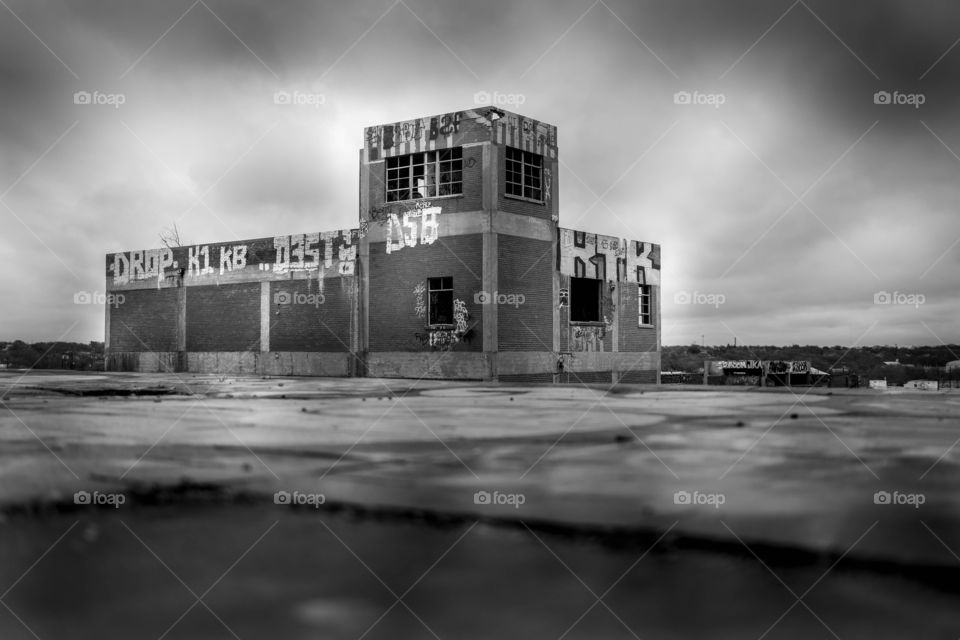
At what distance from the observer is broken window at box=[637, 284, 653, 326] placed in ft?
97.3

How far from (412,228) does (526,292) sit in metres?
3.99

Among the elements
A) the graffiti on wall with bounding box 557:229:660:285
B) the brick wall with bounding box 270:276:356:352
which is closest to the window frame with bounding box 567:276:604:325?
the graffiti on wall with bounding box 557:229:660:285

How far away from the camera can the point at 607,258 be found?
89.2 ft

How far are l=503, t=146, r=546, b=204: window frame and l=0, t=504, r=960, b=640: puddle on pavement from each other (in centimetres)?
1884

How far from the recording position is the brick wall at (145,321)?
97.7 feet

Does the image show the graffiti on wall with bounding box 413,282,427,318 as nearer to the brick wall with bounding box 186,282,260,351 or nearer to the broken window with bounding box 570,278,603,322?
the broken window with bounding box 570,278,603,322

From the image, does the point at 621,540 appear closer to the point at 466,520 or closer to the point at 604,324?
the point at 466,520

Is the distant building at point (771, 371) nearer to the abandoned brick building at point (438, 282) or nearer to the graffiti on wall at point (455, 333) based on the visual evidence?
the abandoned brick building at point (438, 282)

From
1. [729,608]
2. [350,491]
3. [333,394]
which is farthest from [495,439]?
[333,394]

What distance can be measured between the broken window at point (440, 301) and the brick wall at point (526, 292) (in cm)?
170

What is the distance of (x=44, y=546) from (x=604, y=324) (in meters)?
23.8

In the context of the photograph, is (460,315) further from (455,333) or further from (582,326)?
(582,326)

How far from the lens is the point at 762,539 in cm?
353

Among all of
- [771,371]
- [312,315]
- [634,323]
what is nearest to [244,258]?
[312,315]
